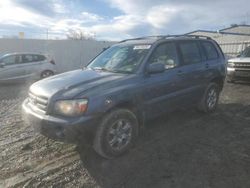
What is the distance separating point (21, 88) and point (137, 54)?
7.85 meters

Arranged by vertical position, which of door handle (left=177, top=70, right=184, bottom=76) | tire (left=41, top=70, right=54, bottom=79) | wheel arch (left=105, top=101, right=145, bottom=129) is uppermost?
door handle (left=177, top=70, right=184, bottom=76)

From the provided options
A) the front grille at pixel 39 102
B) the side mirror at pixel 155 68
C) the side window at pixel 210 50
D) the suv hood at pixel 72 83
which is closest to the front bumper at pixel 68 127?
the front grille at pixel 39 102

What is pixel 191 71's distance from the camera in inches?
234

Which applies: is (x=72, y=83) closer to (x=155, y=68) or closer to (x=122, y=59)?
(x=122, y=59)

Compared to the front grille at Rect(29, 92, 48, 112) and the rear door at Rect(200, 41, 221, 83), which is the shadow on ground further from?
the rear door at Rect(200, 41, 221, 83)

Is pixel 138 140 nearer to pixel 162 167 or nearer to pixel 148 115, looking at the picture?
pixel 148 115

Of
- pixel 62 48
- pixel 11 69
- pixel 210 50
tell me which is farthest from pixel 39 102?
pixel 62 48

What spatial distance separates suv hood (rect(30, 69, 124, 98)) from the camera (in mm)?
4172

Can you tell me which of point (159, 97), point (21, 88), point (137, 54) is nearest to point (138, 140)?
point (159, 97)

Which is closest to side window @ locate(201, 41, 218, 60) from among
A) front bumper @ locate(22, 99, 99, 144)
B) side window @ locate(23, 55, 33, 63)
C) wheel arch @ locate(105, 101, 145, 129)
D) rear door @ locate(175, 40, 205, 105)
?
rear door @ locate(175, 40, 205, 105)

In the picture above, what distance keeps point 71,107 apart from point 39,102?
0.66 meters

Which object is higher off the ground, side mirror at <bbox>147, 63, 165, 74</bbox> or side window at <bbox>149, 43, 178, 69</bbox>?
side window at <bbox>149, 43, 178, 69</bbox>

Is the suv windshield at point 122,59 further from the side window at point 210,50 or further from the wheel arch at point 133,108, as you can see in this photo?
the side window at point 210,50

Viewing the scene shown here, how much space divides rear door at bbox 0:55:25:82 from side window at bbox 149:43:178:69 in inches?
346
